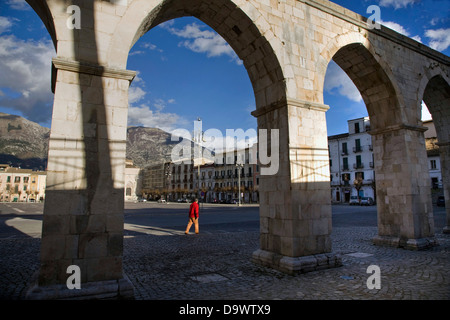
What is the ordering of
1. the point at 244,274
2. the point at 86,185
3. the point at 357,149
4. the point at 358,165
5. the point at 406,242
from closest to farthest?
the point at 86,185
the point at 244,274
the point at 406,242
the point at 358,165
the point at 357,149

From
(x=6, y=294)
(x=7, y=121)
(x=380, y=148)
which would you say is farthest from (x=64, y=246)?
(x=7, y=121)

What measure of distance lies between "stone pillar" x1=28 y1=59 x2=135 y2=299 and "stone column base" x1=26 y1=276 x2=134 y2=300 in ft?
0.04

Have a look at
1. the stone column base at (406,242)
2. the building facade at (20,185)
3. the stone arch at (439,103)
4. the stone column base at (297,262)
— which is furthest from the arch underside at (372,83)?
the building facade at (20,185)

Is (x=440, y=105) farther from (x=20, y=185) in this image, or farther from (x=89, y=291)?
(x=20, y=185)

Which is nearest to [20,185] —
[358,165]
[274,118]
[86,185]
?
[358,165]

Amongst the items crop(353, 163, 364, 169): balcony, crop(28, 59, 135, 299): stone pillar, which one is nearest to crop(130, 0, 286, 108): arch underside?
crop(28, 59, 135, 299): stone pillar

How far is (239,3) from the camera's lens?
19.7 ft

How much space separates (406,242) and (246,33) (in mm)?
7488

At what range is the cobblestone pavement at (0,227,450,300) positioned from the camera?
4.34 metres

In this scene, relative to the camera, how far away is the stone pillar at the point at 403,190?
27.3 feet

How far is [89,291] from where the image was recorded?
394 centimetres

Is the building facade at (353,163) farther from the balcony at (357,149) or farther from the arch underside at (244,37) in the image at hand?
the arch underside at (244,37)

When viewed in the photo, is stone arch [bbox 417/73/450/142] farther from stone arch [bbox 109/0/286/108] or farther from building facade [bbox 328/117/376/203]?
building facade [bbox 328/117/376/203]

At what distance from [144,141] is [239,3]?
182467mm
